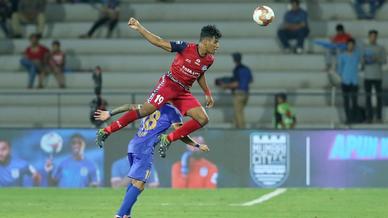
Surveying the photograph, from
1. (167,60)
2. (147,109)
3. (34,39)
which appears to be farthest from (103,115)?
(167,60)

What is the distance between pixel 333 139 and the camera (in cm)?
2380

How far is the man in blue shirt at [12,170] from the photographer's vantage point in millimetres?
24203

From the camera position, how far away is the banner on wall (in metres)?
23.8

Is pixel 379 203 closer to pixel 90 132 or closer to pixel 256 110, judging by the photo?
pixel 90 132

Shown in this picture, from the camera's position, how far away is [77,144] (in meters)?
24.2

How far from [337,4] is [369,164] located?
808 centimetres

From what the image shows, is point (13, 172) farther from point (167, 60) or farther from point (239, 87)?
point (167, 60)

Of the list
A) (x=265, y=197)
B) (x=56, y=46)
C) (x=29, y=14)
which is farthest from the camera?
(x=29, y=14)

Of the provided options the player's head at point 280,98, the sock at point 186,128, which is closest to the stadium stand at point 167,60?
the player's head at point 280,98

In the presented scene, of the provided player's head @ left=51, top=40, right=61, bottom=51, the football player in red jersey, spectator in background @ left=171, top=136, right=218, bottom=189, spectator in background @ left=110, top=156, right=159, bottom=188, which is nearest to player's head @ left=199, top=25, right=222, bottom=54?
the football player in red jersey

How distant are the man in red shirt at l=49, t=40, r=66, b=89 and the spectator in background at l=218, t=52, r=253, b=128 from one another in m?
4.47

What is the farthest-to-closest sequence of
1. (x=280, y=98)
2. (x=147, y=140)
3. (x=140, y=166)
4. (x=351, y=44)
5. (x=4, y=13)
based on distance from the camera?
(x=4, y=13)
(x=351, y=44)
(x=280, y=98)
(x=147, y=140)
(x=140, y=166)

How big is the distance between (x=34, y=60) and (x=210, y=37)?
48.8 feet

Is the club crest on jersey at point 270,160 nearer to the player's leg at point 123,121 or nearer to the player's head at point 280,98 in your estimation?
the player's head at point 280,98
